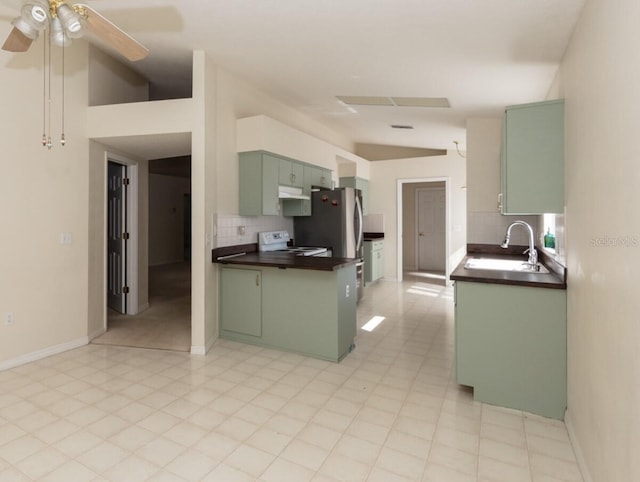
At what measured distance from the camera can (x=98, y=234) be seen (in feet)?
12.5

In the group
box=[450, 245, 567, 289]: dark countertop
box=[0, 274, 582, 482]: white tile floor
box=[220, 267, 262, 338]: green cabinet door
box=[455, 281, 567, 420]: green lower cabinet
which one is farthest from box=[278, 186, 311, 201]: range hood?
box=[455, 281, 567, 420]: green lower cabinet

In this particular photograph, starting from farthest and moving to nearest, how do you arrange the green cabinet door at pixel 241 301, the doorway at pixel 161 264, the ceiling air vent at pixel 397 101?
the ceiling air vent at pixel 397 101 < the doorway at pixel 161 264 < the green cabinet door at pixel 241 301

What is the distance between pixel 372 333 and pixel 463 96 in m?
2.67

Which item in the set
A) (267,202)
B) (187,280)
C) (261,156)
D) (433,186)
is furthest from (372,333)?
(433,186)

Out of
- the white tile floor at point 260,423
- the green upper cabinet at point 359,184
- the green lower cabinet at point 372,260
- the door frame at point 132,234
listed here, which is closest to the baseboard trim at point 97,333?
the white tile floor at point 260,423

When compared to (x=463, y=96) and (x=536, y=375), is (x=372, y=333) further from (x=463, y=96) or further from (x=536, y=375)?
(x=463, y=96)

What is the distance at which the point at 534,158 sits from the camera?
2.50 metres

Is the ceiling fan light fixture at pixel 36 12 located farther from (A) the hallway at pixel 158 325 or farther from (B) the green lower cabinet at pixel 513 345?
(B) the green lower cabinet at pixel 513 345

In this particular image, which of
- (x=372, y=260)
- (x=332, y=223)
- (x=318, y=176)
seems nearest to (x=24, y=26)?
(x=318, y=176)

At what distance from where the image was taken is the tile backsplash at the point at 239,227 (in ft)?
12.1

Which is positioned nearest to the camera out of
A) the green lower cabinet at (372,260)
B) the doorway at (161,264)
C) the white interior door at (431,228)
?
the doorway at (161,264)

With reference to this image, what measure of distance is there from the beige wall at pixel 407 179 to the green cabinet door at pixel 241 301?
4301mm

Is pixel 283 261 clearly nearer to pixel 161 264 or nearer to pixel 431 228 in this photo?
pixel 431 228

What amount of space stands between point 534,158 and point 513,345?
127 cm
